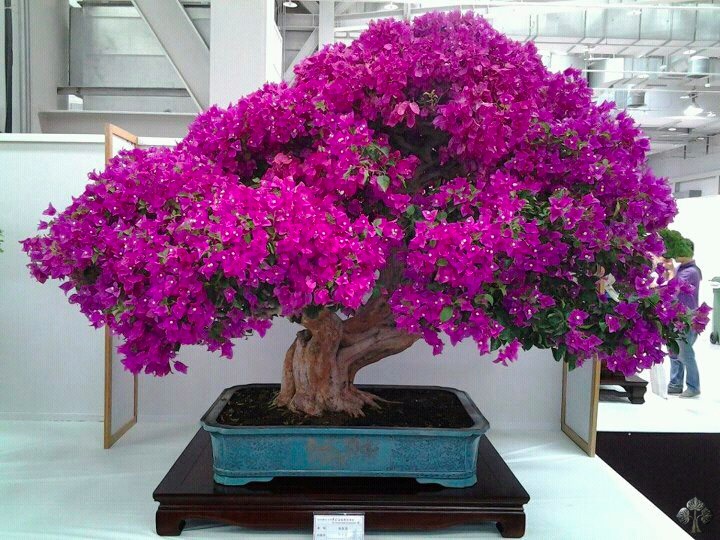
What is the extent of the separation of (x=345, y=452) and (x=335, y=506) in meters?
0.11

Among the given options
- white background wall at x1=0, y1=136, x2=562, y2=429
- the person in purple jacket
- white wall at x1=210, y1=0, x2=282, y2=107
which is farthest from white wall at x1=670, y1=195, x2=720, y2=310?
white wall at x1=210, y1=0, x2=282, y2=107

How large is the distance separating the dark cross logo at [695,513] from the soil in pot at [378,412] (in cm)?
104

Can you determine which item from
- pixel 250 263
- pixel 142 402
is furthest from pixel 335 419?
pixel 142 402

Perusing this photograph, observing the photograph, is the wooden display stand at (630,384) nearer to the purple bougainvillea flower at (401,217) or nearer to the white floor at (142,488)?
the white floor at (142,488)

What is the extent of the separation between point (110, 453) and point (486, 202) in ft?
4.33

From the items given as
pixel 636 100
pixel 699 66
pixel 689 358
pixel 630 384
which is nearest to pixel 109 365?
pixel 630 384

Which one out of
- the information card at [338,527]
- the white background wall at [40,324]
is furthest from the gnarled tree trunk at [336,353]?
the white background wall at [40,324]

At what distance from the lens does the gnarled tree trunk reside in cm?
142

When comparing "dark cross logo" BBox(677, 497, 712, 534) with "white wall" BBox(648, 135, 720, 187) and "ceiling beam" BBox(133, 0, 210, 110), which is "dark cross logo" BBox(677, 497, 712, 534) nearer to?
"ceiling beam" BBox(133, 0, 210, 110)

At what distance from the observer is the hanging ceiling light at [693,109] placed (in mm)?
7785

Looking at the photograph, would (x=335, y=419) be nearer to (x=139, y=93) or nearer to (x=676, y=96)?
(x=139, y=93)

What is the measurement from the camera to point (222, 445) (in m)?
1.31

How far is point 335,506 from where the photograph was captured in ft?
4.14

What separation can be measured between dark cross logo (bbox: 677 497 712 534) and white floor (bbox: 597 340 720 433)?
0.78ft
